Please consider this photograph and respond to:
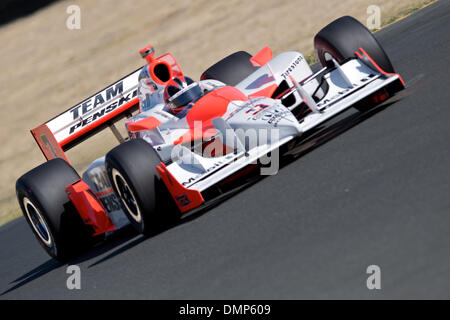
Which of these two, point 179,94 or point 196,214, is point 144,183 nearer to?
point 196,214

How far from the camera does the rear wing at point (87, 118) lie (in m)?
8.74

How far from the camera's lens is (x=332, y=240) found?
4.66 meters

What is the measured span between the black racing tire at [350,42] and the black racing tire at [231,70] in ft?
5.05

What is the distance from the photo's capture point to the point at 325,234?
15.8ft

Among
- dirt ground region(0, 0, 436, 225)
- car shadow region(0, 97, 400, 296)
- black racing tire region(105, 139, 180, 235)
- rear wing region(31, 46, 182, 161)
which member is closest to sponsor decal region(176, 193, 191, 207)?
black racing tire region(105, 139, 180, 235)

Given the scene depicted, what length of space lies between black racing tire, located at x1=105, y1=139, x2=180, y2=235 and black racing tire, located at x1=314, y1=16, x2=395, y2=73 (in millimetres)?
2147

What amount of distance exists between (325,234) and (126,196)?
2.64 meters

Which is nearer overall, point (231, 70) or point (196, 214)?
point (196, 214)

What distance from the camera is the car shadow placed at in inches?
276

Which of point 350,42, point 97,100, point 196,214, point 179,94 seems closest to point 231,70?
point 179,94

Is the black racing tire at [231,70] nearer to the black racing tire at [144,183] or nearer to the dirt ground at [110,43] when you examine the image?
the black racing tire at [144,183]
